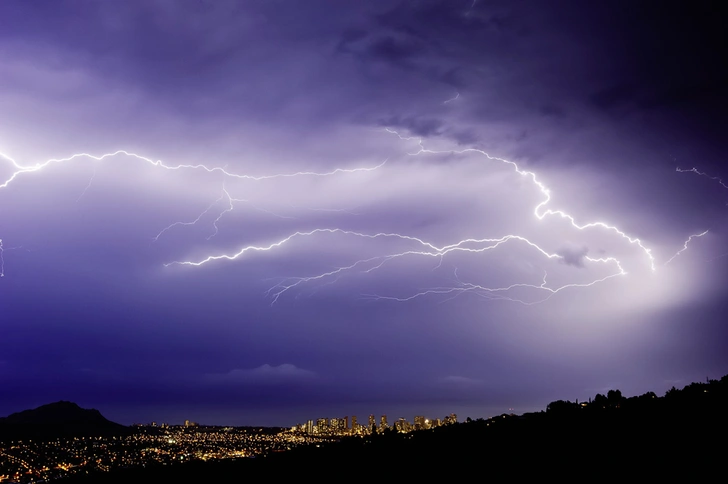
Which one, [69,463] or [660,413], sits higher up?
[660,413]

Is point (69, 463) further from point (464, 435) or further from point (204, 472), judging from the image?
point (464, 435)

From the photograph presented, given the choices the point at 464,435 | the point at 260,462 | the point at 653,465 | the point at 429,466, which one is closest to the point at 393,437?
the point at 464,435

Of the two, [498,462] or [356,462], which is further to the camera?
[356,462]

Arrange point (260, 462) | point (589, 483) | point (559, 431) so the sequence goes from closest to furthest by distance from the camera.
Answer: point (589, 483) → point (559, 431) → point (260, 462)

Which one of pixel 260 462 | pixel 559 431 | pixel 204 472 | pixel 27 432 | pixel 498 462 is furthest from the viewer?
pixel 27 432
